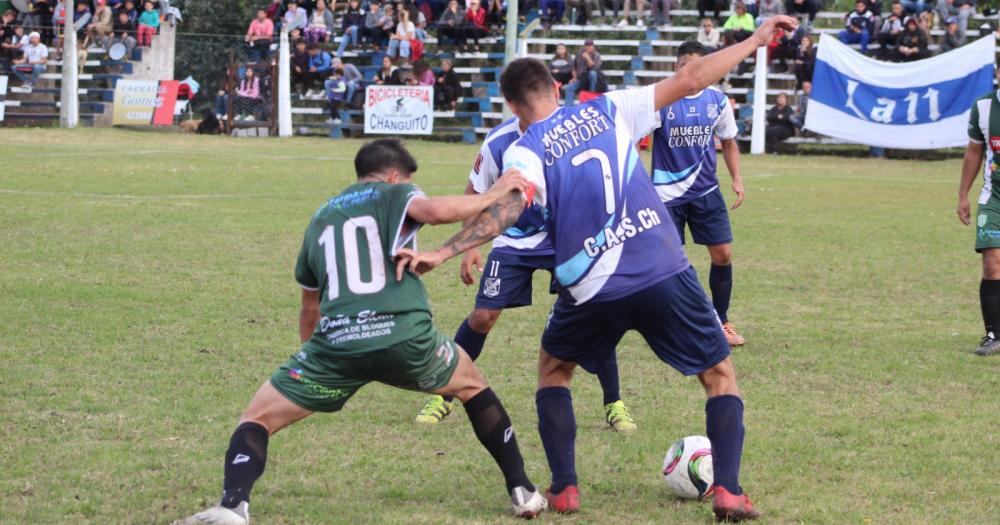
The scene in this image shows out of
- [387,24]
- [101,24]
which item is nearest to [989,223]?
[387,24]

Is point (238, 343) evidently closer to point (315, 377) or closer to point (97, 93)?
point (315, 377)

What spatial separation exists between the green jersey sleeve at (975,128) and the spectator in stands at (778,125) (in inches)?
809

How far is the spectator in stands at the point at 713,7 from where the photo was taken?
110 ft

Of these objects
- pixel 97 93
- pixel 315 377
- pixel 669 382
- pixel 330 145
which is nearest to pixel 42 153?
pixel 330 145

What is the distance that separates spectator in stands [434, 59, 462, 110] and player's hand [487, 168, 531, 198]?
2840 centimetres

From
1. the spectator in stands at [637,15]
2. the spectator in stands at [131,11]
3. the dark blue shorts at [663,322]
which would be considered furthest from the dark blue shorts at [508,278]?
the spectator in stands at [131,11]

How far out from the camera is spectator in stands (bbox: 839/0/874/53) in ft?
98.7

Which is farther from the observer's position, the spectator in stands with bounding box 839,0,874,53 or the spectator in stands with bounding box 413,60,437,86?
the spectator in stands with bounding box 413,60,437,86

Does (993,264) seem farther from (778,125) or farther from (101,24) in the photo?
(101,24)

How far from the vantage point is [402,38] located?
114ft

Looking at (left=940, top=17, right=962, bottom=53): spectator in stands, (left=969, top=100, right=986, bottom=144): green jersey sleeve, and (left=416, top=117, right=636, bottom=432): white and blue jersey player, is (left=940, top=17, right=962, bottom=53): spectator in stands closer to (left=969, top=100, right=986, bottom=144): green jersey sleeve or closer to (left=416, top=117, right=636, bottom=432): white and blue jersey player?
(left=969, top=100, right=986, bottom=144): green jersey sleeve

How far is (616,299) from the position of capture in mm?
5066

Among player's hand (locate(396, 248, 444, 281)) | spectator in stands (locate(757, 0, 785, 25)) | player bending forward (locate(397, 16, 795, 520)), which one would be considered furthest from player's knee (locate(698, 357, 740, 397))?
spectator in stands (locate(757, 0, 785, 25))

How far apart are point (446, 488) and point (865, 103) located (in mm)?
23794
